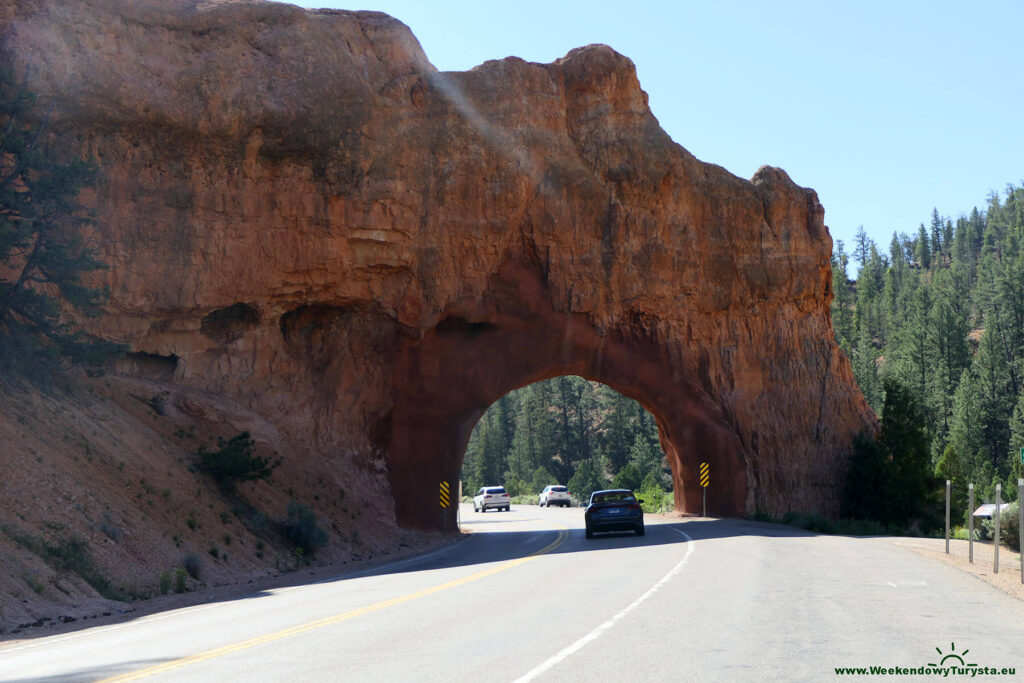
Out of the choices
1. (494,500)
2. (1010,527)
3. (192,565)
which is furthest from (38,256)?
(494,500)

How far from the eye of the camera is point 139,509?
73.5ft

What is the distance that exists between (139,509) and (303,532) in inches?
210

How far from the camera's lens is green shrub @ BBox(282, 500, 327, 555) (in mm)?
26625

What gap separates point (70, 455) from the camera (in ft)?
73.4

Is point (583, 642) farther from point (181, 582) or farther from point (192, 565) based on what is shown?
point (192, 565)

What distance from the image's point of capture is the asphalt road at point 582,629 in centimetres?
826

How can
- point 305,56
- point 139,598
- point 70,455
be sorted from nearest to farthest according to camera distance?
1. point 139,598
2. point 70,455
3. point 305,56

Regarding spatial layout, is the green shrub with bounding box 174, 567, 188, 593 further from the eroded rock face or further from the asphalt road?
the eroded rock face

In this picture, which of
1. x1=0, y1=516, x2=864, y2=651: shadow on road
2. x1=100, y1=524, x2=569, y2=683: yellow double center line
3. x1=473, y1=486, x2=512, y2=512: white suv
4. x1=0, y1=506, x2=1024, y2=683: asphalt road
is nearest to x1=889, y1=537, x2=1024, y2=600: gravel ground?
x1=0, y1=506, x2=1024, y2=683: asphalt road

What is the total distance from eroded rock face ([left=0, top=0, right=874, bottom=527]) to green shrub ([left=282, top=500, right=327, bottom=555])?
6869mm

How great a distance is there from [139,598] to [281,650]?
9.88 meters

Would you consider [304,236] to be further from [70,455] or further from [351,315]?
[70,455]

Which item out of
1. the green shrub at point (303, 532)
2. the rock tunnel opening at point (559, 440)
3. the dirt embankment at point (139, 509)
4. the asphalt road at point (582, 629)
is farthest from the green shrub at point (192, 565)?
the rock tunnel opening at point (559, 440)

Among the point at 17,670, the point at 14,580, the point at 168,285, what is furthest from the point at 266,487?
the point at 17,670
